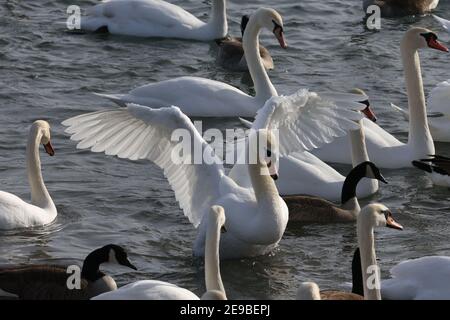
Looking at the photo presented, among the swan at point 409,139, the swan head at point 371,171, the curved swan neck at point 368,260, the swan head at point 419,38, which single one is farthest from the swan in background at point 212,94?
the curved swan neck at point 368,260

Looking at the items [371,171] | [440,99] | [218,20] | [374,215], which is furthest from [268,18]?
[374,215]

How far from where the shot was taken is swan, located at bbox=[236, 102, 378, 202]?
39.0ft

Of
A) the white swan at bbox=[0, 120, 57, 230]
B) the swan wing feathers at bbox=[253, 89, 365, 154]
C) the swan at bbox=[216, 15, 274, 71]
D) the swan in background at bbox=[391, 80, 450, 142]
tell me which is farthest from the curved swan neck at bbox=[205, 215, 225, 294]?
the swan at bbox=[216, 15, 274, 71]

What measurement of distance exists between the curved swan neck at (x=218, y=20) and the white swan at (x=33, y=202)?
19.5ft

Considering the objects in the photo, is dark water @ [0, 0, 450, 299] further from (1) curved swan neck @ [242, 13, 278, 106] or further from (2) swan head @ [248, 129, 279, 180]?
(2) swan head @ [248, 129, 279, 180]

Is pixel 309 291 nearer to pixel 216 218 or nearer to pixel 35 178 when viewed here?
pixel 216 218

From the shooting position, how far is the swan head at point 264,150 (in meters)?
10.1

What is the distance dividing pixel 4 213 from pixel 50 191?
4.25ft

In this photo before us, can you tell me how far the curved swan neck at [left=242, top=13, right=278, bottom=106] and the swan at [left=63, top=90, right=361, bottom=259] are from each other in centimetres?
340

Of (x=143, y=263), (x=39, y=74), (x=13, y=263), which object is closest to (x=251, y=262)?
(x=143, y=263)

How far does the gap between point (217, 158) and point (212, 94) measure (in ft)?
11.2

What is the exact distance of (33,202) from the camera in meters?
11.5

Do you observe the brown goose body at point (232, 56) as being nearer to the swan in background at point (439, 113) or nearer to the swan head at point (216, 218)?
the swan in background at point (439, 113)
